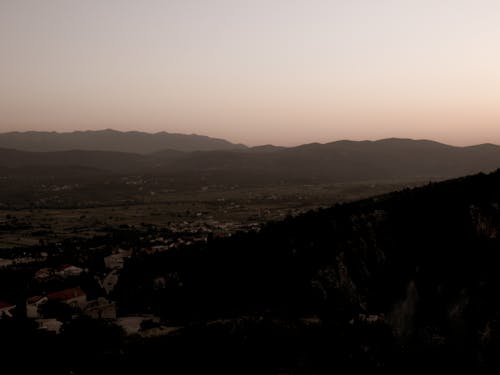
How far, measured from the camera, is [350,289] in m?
50.2

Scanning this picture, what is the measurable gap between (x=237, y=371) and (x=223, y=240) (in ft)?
122

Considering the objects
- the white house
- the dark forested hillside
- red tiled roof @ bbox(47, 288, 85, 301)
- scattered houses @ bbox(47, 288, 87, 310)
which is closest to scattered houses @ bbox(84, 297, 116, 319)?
the dark forested hillside

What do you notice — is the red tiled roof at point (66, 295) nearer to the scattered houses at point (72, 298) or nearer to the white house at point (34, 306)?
the scattered houses at point (72, 298)

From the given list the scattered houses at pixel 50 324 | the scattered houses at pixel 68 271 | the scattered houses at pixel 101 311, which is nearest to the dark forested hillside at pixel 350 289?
the scattered houses at pixel 101 311

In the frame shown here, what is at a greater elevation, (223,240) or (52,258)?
(223,240)

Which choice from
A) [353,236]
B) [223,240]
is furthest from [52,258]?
[353,236]

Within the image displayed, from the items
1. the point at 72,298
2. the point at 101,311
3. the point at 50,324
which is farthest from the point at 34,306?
the point at 101,311

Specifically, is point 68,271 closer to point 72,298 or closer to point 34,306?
point 72,298

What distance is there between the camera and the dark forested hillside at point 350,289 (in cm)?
3522

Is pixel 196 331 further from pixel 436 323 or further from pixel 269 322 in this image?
pixel 436 323

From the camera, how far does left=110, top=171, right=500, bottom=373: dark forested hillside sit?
3522cm

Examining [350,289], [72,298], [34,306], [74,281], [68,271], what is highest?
[350,289]

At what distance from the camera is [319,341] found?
35125mm

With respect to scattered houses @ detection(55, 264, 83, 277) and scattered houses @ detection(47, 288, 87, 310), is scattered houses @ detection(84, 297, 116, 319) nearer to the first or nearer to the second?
scattered houses @ detection(47, 288, 87, 310)
